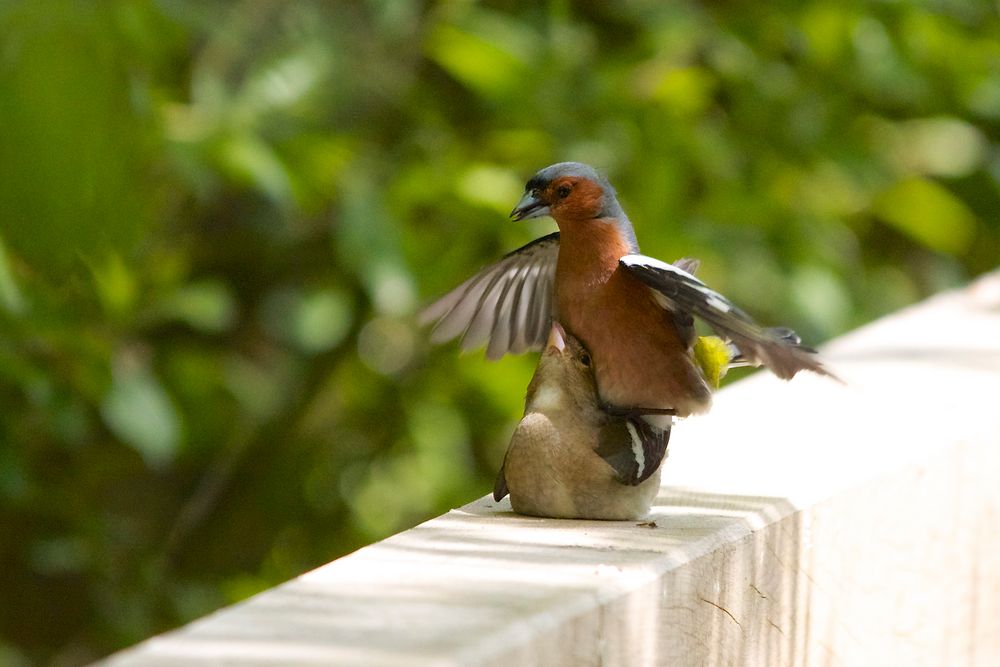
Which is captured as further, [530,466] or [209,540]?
[209,540]

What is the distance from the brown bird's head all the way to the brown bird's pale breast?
2 centimetres

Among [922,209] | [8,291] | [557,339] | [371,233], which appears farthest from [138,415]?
[922,209]

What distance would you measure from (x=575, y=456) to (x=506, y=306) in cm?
47

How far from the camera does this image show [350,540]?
461 centimetres

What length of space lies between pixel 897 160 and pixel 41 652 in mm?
3587

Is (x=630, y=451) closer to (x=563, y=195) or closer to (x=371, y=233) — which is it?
(x=563, y=195)

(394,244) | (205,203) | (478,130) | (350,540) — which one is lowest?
(350,540)

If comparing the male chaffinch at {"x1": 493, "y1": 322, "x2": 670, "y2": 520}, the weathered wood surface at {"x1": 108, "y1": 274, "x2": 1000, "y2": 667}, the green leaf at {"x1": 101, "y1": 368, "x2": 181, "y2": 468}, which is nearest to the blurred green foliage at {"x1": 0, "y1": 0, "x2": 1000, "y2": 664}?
the green leaf at {"x1": 101, "y1": 368, "x2": 181, "y2": 468}

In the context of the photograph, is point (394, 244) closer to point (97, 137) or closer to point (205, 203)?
point (205, 203)

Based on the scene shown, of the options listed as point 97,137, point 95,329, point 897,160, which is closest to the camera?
point 97,137

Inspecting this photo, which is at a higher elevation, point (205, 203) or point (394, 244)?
point (205, 203)

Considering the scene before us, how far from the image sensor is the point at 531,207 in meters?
1.97

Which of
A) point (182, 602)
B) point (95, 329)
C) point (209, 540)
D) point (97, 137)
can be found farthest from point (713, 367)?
point (209, 540)

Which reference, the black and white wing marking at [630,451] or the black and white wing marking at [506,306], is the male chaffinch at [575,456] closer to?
the black and white wing marking at [630,451]
